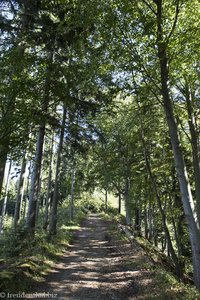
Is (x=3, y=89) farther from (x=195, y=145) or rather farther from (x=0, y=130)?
(x=195, y=145)

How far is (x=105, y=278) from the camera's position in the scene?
25.8 feet

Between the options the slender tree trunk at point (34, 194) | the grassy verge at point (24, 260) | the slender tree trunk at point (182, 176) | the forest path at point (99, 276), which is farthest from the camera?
the slender tree trunk at point (34, 194)

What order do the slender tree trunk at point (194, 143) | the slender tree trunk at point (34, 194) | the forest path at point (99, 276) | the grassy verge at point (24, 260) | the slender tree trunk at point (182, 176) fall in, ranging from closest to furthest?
the grassy verge at point (24, 260), the forest path at point (99, 276), the slender tree trunk at point (182, 176), the slender tree trunk at point (194, 143), the slender tree trunk at point (34, 194)

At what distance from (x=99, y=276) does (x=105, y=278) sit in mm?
293

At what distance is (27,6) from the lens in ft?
34.2

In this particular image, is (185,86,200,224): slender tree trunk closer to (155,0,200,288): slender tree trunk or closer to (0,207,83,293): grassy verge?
(155,0,200,288): slender tree trunk

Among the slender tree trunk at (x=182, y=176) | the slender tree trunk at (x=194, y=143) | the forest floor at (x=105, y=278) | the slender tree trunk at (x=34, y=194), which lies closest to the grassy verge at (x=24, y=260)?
the forest floor at (x=105, y=278)

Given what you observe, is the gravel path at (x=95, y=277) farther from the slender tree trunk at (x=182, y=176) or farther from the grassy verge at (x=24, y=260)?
the slender tree trunk at (x=182, y=176)

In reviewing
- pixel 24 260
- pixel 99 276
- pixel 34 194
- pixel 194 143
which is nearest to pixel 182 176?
pixel 99 276

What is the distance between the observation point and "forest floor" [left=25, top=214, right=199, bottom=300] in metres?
6.24

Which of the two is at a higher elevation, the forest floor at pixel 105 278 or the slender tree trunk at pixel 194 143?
the slender tree trunk at pixel 194 143

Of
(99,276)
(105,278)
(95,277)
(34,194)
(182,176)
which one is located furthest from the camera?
(34,194)

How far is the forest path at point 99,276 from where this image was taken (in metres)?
6.47

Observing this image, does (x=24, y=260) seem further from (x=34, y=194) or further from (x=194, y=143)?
(x=194, y=143)
